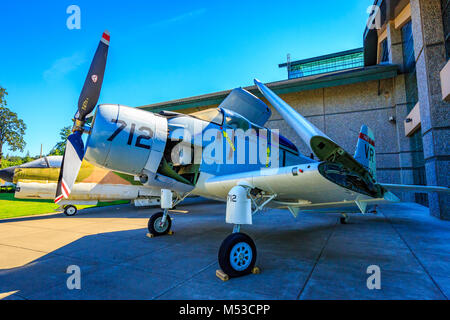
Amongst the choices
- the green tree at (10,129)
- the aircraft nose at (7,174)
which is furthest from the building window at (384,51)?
the green tree at (10,129)

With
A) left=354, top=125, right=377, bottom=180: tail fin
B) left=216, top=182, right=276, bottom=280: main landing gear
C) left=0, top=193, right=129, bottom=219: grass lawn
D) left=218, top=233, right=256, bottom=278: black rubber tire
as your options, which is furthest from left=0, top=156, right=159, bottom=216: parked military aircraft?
left=354, top=125, right=377, bottom=180: tail fin

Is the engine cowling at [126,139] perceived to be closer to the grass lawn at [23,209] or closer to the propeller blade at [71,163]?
the propeller blade at [71,163]

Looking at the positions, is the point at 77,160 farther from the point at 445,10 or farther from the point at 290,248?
the point at 445,10

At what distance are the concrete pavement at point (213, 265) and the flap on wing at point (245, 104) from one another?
10.7 ft

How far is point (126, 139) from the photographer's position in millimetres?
3697

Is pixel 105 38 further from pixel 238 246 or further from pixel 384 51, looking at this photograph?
pixel 384 51

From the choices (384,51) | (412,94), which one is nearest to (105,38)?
(412,94)

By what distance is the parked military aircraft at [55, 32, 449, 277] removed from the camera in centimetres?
304

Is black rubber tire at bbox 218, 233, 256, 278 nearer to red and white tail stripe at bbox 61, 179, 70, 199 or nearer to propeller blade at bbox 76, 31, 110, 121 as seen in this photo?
red and white tail stripe at bbox 61, 179, 70, 199

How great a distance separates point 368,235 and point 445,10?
7.82 m

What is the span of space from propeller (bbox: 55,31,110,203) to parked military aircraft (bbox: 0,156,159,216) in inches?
196

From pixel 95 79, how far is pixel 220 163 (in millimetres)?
2879

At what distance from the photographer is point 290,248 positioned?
427 centimetres
